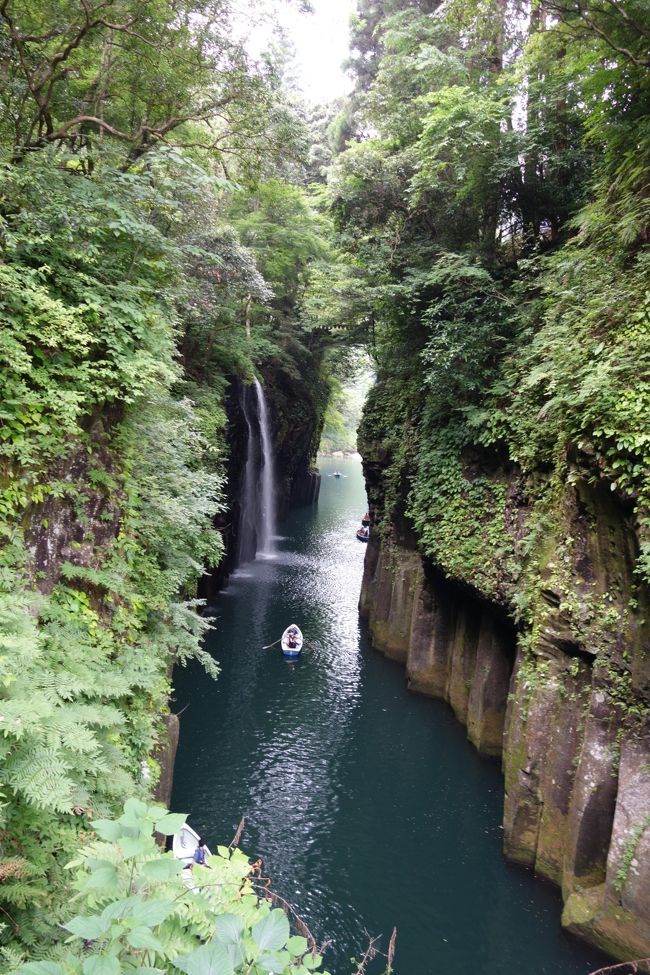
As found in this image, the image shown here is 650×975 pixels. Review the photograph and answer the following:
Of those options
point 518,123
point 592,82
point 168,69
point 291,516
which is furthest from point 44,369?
point 291,516

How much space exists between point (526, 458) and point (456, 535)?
3.23 metres

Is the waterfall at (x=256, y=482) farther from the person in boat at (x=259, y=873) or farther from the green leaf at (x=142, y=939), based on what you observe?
the green leaf at (x=142, y=939)

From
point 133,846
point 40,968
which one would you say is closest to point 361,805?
Result: point 133,846

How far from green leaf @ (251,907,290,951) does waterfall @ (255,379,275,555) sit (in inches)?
1086

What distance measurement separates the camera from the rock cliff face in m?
7.96

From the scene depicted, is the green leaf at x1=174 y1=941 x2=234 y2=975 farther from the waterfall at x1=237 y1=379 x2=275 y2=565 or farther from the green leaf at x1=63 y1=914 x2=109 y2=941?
the waterfall at x1=237 y1=379 x2=275 y2=565

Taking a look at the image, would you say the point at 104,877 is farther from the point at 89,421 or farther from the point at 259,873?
the point at 89,421

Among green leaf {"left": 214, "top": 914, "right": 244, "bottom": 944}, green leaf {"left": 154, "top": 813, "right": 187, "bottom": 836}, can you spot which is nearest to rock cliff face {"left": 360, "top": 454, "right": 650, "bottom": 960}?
green leaf {"left": 214, "top": 914, "right": 244, "bottom": 944}

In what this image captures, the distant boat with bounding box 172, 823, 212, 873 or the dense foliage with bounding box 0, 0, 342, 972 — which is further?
the distant boat with bounding box 172, 823, 212, 873

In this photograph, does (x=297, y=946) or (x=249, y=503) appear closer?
(x=297, y=946)

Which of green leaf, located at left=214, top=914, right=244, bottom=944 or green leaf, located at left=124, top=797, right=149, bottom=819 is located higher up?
green leaf, located at left=124, top=797, right=149, bottom=819

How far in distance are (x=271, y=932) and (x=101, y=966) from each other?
72 cm

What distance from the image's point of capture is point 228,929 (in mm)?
2297

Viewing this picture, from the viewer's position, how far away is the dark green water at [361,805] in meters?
8.95
